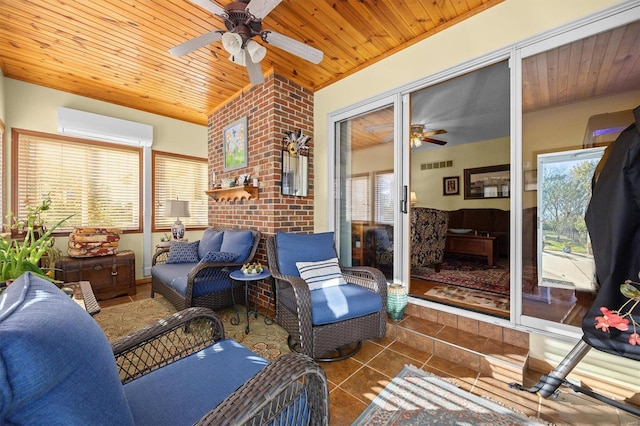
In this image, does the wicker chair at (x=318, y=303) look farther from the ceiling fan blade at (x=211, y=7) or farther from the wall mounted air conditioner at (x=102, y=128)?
the wall mounted air conditioner at (x=102, y=128)

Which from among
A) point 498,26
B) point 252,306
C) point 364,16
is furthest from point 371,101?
point 252,306

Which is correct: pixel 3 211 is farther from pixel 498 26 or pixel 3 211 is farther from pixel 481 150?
pixel 481 150

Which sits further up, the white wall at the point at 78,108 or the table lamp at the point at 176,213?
the white wall at the point at 78,108

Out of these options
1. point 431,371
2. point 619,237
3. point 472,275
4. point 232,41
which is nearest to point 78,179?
point 232,41

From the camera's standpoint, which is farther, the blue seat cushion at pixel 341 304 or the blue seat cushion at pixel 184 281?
the blue seat cushion at pixel 184 281

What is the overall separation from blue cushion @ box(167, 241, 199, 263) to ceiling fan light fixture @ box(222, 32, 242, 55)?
2391 mm

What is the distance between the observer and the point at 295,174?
10.1 ft

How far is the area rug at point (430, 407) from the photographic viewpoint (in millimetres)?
1379

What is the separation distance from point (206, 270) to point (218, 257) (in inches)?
6.3

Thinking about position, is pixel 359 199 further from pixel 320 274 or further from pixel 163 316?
pixel 163 316

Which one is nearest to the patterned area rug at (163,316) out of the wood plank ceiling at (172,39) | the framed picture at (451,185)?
the wood plank ceiling at (172,39)

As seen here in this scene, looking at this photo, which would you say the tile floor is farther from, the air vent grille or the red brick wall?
the air vent grille

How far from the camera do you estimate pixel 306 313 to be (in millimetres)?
1768

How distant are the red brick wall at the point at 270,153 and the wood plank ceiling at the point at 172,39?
0.63 feet
